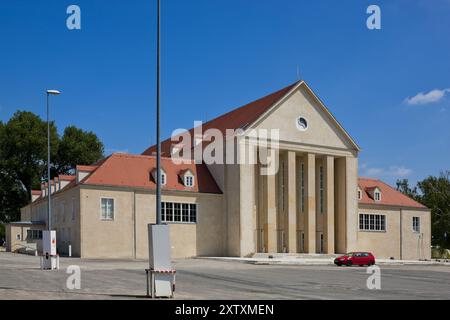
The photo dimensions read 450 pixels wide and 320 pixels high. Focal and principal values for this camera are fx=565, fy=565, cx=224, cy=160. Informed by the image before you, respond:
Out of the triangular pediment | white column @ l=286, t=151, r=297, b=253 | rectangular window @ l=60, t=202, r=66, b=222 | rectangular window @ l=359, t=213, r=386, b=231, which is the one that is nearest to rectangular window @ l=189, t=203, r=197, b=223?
white column @ l=286, t=151, r=297, b=253

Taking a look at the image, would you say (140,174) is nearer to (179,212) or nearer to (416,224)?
(179,212)

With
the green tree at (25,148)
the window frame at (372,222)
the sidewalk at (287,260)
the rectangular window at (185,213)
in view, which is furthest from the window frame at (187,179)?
the green tree at (25,148)

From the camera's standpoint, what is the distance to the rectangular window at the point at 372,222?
58.3m

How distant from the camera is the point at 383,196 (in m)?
61.6

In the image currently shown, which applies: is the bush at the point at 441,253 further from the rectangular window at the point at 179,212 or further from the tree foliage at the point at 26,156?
the tree foliage at the point at 26,156

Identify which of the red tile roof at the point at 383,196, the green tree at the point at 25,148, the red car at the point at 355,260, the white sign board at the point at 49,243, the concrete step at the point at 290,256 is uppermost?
the green tree at the point at 25,148

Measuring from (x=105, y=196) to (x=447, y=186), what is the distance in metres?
62.2

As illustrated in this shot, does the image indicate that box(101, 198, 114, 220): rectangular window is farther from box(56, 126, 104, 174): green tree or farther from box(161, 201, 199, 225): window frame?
box(56, 126, 104, 174): green tree

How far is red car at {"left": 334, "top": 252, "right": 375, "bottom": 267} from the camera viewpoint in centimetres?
4403

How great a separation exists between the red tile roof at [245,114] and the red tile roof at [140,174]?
4.35 metres

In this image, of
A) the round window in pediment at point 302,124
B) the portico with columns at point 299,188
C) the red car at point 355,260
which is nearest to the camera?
the red car at point 355,260

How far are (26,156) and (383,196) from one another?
1903 inches
